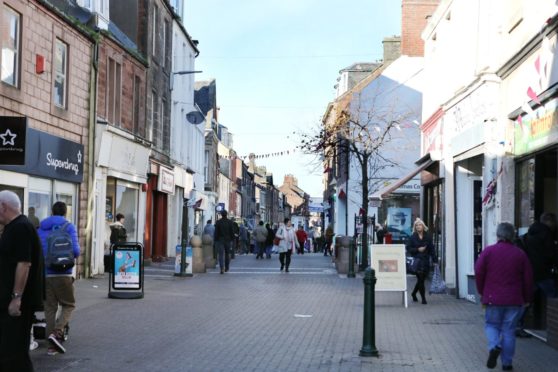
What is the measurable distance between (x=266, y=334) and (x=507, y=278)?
13.6 feet

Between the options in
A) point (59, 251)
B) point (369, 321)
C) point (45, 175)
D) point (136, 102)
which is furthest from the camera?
point (136, 102)

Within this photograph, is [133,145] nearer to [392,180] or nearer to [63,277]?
[63,277]

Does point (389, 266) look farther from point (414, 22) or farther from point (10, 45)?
point (414, 22)

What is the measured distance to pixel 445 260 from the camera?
2089 centimetres

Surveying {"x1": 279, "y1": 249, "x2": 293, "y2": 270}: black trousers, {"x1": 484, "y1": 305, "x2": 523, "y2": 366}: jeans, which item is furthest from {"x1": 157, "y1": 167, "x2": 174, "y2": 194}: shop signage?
{"x1": 484, "y1": 305, "x2": 523, "y2": 366}: jeans

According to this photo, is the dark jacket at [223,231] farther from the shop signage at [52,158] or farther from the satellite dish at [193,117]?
the satellite dish at [193,117]

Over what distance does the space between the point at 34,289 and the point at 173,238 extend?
3132cm

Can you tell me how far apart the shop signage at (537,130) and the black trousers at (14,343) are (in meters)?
8.24

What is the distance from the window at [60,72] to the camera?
20750 millimetres

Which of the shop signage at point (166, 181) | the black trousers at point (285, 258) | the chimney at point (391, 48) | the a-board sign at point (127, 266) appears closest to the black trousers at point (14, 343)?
the a-board sign at point (127, 266)

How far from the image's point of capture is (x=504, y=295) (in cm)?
990

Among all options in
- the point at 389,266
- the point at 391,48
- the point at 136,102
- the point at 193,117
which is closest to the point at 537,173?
the point at 389,266

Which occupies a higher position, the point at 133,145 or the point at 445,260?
the point at 133,145

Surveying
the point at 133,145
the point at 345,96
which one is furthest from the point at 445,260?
the point at 345,96
